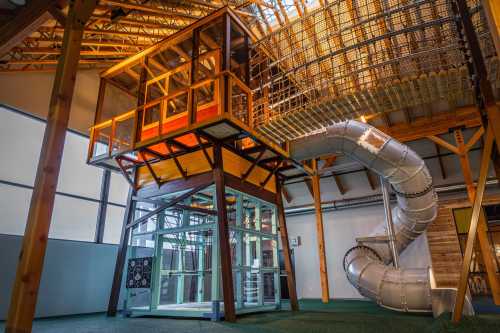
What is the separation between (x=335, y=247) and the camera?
14109mm

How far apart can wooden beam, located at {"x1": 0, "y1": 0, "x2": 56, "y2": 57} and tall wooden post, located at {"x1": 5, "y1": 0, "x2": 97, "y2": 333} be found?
679mm

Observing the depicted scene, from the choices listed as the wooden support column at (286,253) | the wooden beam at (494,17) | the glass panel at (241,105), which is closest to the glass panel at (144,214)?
the wooden support column at (286,253)

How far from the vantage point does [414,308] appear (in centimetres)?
705

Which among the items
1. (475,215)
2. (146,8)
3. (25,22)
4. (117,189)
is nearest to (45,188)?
(25,22)

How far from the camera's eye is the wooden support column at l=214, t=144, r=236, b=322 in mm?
6359

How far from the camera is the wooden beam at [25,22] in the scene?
15.6ft

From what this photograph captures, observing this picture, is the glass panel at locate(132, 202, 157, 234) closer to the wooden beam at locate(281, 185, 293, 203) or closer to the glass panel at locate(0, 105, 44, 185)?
the glass panel at locate(0, 105, 44, 185)

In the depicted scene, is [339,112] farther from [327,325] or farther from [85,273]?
[85,273]

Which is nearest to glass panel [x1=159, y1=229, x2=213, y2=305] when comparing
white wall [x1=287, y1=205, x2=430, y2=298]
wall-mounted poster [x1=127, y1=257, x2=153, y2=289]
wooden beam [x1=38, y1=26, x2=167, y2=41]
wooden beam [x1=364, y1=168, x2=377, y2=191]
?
wall-mounted poster [x1=127, y1=257, x2=153, y2=289]

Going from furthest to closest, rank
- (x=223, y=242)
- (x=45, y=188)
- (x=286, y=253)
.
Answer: (x=286, y=253) < (x=223, y=242) < (x=45, y=188)

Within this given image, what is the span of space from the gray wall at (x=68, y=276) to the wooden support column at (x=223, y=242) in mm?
5069

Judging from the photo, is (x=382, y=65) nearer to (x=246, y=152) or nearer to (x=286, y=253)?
(x=246, y=152)

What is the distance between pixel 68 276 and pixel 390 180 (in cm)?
934

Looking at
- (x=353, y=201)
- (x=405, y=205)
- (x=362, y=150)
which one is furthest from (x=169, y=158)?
(x=353, y=201)
